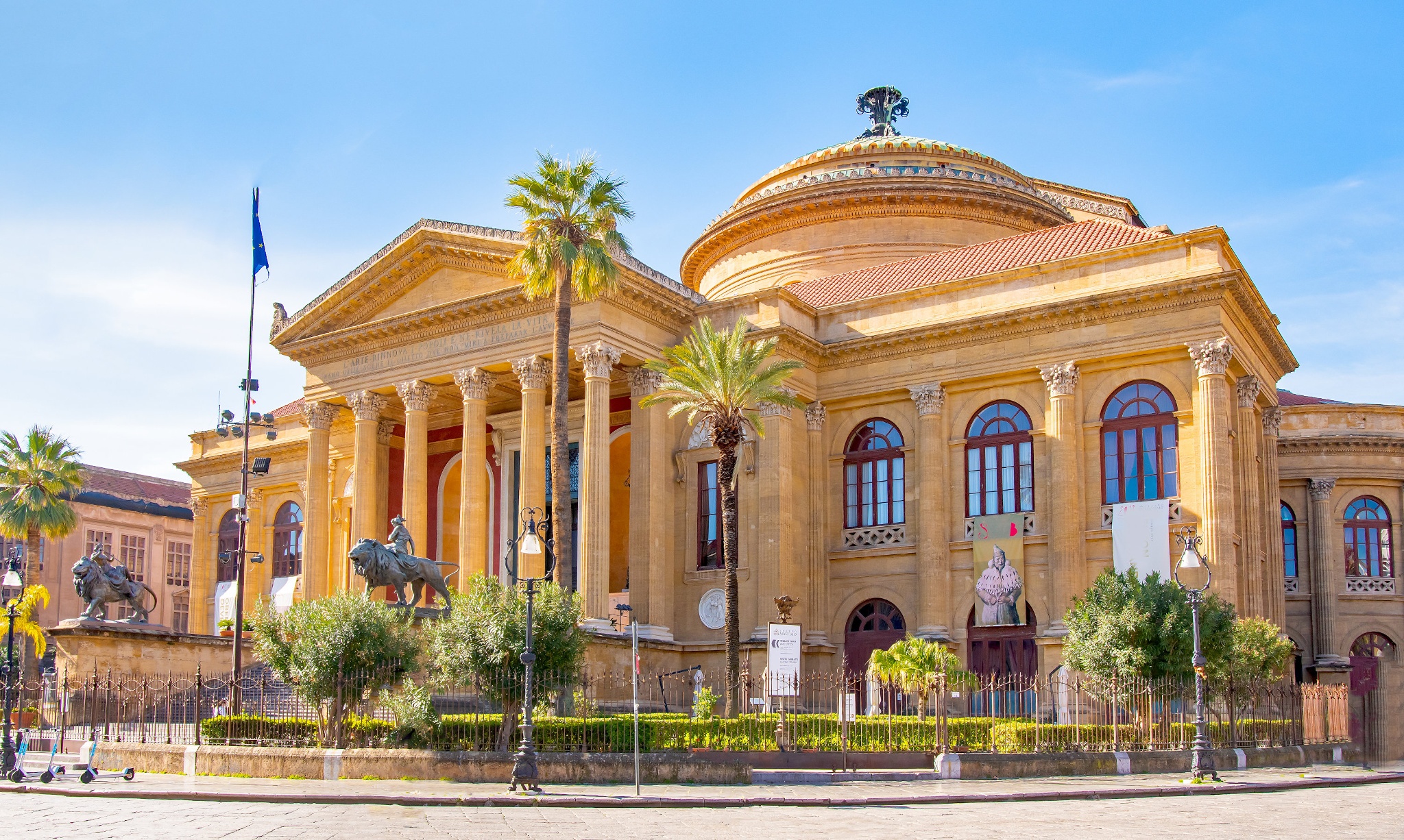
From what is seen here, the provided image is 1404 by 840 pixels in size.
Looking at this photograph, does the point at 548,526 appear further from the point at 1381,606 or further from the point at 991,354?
the point at 1381,606

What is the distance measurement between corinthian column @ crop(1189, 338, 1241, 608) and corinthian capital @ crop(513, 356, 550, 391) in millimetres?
16879

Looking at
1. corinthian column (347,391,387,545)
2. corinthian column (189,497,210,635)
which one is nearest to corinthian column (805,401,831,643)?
corinthian column (347,391,387,545)

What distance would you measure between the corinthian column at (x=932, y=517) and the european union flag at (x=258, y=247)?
1844 centimetres

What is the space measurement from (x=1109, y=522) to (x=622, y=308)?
14.0 meters

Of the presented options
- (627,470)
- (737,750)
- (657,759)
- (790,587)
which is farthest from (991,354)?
(657,759)

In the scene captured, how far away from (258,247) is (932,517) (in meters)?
20.3

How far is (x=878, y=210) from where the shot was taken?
4706 cm

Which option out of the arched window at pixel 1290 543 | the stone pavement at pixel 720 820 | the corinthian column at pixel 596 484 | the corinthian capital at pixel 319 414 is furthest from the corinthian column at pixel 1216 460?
the corinthian capital at pixel 319 414

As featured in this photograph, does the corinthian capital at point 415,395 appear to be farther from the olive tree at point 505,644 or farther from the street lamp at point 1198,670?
Answer: the street lamp at point 1198,670

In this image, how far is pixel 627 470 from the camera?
42.6 metres

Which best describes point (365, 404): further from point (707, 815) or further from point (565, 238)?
point (707, 815)

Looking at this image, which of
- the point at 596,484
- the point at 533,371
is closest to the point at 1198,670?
the point at 596,484

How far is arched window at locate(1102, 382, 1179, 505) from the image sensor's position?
34531mm

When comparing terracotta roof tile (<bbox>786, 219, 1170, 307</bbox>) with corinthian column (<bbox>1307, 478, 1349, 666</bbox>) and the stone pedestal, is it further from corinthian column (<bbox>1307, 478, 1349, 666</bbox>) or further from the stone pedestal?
the stone pedestal
